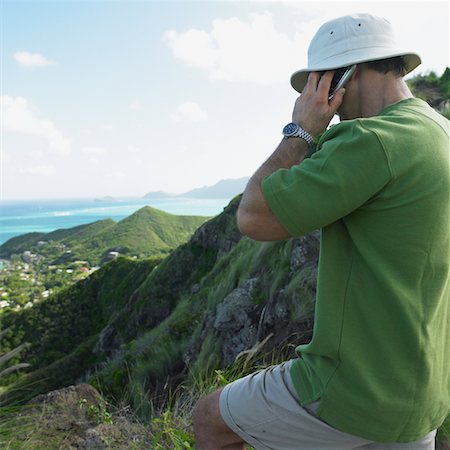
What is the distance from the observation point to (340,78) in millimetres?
1803

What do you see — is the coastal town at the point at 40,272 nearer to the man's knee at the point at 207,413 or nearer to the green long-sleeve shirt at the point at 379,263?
the man's knee at the point at 207,413

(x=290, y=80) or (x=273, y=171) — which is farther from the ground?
(x=290, y=80)

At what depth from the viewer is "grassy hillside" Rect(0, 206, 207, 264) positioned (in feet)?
426

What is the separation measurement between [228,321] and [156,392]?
1.58 m

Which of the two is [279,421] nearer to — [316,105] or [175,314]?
[316,105]

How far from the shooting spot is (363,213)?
1.58m

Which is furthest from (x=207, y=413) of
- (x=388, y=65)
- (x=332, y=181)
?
(x=388, y=65)

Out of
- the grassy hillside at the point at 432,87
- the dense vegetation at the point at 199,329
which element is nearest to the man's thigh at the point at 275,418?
the dense vegetation at the point at 199,329

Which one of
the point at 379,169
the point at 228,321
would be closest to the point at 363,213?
the point at 379,169

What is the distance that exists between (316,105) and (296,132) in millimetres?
141

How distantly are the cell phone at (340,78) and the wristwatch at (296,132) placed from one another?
173mm

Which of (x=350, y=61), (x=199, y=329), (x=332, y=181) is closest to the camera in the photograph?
(x=332, y=181)

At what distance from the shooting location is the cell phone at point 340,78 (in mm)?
1770

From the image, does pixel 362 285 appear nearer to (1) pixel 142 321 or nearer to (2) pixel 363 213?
(2) pixel 363 213
